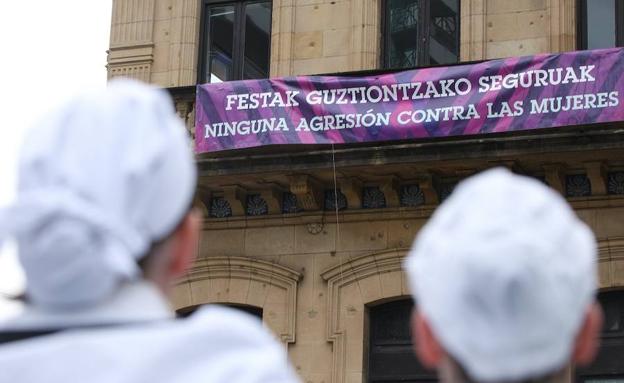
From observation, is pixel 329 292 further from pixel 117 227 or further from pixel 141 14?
pixel 117 227

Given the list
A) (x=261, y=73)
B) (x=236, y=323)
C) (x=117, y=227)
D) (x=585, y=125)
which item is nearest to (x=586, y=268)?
(x=236, y=323)

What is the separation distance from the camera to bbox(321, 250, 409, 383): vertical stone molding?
18359mm

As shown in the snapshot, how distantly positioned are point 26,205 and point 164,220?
0.27 metres

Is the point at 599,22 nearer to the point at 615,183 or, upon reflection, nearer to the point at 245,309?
the point at 615,183

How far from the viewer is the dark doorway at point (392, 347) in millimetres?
18188

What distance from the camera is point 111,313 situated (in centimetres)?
306

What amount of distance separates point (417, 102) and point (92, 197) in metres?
15.3

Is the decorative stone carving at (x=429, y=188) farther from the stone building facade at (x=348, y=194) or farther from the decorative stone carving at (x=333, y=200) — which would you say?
the decorative stone carving at (x=333, y=200)

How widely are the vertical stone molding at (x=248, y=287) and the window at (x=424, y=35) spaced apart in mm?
2872

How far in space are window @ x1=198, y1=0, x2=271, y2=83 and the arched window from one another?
5.40m

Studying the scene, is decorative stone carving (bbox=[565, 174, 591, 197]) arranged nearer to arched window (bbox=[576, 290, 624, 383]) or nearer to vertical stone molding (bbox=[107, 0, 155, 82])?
arched window (bbox=[576, 290, 624, 383])

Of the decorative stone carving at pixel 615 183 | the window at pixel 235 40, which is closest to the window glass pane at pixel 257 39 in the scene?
the window at pixel 235 40

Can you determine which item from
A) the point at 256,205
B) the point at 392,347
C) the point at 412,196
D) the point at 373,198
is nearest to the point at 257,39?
the point at 256,205

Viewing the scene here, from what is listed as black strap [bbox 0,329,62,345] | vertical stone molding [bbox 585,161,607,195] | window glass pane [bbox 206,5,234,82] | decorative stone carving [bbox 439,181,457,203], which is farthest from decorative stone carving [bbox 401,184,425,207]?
black strap [bbox 0,329,62,345]
